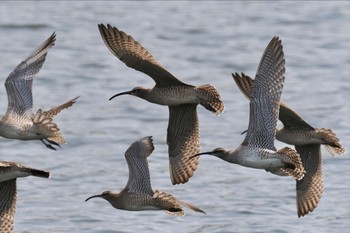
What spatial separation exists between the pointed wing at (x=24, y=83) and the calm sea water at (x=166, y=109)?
97.6 inches

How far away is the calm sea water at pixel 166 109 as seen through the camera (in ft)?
50.9

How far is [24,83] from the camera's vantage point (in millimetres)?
12688

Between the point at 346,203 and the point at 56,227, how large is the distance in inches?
134

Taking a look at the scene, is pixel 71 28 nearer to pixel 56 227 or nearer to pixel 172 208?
pixel 56 227

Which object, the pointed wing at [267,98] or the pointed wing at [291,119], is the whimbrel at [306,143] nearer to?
→ the pointed wing at [291,119]

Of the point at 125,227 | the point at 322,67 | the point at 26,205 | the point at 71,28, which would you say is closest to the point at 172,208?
the point at 125,227

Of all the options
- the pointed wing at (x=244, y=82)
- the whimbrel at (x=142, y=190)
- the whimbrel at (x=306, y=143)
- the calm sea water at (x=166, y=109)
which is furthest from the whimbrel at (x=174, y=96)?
the calm sea water at (x=166, y=109)

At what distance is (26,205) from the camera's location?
51.3ft

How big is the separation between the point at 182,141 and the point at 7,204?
1.96 meters

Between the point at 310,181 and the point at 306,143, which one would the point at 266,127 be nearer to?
the point at 306,143

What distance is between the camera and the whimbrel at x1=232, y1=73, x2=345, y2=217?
13.1 m

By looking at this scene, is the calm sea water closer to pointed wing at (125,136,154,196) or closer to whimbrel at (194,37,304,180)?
pointed wing at (125,136,154,196)

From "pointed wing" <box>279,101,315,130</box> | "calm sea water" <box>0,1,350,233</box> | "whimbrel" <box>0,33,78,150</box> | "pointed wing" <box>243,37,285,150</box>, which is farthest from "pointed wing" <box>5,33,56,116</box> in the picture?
"calm sea water" <box>0,1,350,233</box>

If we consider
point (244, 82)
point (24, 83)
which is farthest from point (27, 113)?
point (244, 82)
